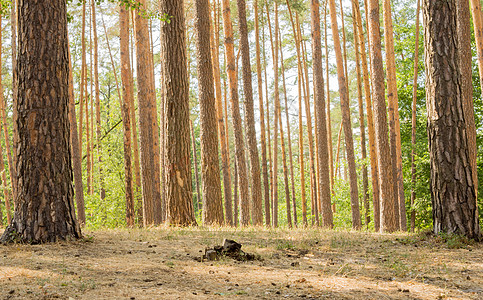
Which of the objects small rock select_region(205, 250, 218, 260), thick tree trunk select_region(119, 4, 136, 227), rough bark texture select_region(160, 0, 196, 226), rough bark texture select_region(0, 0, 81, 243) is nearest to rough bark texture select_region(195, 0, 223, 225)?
rough bark texture select_region(160, 0, 196, 226)

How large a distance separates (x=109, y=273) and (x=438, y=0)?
626 cm

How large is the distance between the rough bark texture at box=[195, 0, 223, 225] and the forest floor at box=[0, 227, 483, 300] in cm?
351

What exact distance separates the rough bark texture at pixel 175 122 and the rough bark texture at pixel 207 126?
1.38 m

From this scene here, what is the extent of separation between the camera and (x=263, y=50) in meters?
25.3

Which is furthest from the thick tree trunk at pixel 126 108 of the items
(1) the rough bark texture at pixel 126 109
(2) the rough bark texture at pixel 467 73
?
(2) the rough bark texture at pixel 467 73

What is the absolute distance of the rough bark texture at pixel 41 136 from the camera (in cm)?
567

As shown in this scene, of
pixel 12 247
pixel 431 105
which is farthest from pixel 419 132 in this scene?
pixel 12 247

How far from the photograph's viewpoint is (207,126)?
1022cm

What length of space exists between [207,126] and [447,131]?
17.6ft

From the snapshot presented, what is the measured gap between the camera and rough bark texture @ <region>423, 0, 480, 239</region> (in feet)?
21.6

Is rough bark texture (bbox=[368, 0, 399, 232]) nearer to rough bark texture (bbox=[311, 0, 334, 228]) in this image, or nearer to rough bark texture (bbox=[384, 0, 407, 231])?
rough bark texture (bbox=[384, 0, 407, 231])

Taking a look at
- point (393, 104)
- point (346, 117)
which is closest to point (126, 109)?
point (346, 117)

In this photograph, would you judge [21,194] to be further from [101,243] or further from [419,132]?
[419,132]

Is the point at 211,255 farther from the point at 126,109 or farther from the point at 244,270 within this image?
the point at 126,109
